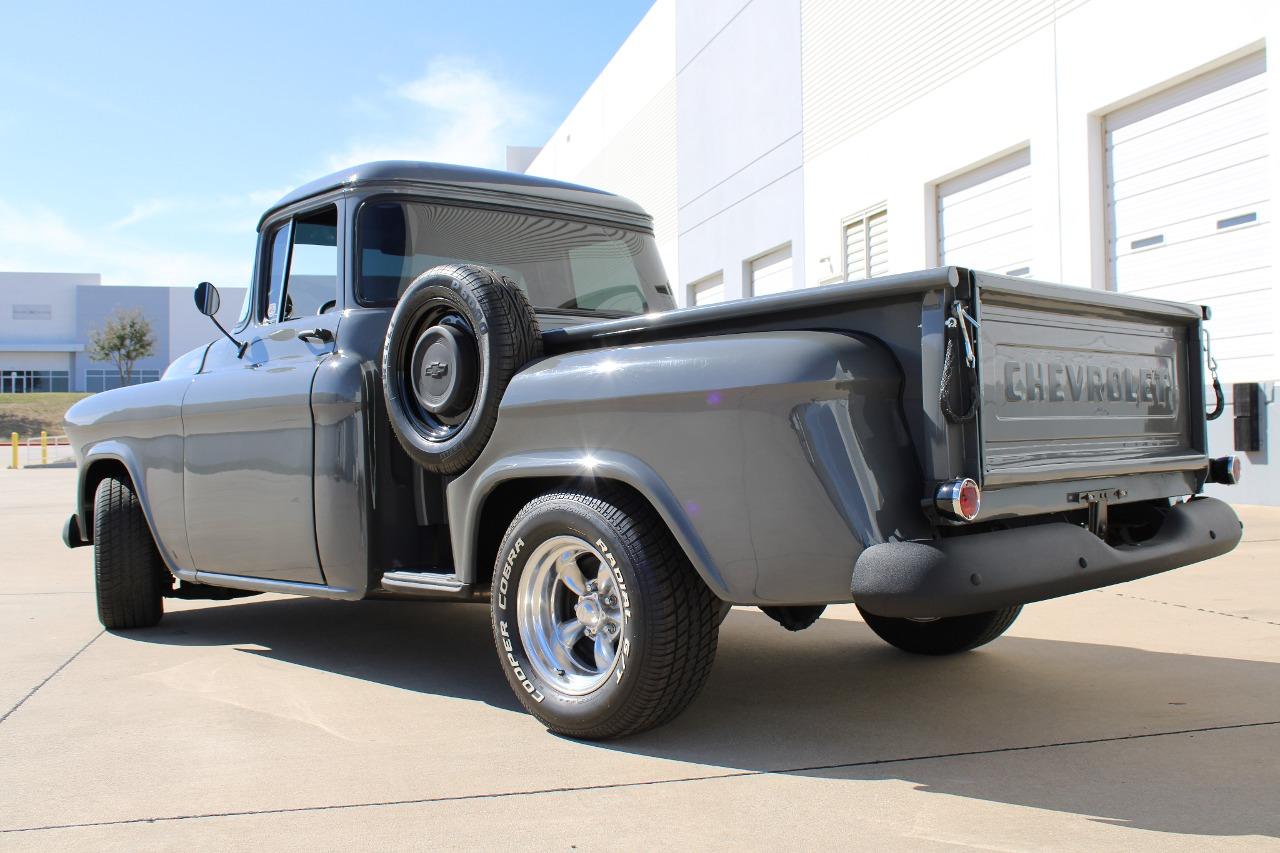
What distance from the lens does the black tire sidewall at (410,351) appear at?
12.7 ft

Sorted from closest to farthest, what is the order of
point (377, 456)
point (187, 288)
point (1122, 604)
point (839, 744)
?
point (839, 744)
point (377, 456)
point (1122, 604)
point (187, 288)

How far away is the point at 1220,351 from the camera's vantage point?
37.1 feet

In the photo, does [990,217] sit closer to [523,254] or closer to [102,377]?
[523,254]

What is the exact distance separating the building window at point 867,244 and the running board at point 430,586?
13.5 metres

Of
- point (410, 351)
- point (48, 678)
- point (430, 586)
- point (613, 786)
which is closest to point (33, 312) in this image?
point (48, 678)

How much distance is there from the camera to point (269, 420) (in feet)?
15.5

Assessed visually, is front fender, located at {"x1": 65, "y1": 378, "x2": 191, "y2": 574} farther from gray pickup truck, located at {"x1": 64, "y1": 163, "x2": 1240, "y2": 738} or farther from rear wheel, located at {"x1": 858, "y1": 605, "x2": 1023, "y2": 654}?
rear wheel, located at {"x1": 858, "y1": 605, "x2": 1023, "y2": 654}

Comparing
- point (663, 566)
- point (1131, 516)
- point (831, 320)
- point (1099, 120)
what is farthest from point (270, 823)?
point (1099, 120)

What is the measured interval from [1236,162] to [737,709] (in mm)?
9110

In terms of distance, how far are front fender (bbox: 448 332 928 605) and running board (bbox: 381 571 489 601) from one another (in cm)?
80

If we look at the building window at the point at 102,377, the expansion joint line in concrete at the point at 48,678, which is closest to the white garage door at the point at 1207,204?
the expansion joint line in concrete at the point at 48,678

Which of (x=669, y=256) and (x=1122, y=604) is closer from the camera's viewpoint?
(x=1122, y=604)

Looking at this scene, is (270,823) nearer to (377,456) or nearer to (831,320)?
(377,456)

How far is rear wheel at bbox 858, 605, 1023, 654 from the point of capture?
4754 millimetres
